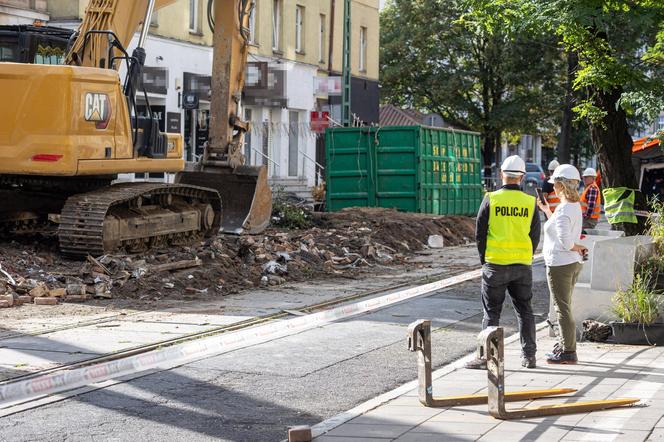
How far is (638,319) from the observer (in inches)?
451

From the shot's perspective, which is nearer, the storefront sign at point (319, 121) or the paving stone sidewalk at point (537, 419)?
the paving stone sidewalk at point (537, 419)

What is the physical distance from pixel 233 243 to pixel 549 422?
37.6ft

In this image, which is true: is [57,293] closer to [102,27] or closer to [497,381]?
[102,27]

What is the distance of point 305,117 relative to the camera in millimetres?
42938

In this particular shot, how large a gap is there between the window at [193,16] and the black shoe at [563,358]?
26679mm

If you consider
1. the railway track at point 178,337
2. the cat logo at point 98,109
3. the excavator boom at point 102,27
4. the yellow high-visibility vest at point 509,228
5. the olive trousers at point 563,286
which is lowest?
the railway track at point 178,337

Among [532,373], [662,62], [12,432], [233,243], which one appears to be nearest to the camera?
[12,432]

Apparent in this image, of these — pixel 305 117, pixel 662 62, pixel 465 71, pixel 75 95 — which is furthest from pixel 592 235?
pixel 465 71

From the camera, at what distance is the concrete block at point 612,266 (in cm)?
1180

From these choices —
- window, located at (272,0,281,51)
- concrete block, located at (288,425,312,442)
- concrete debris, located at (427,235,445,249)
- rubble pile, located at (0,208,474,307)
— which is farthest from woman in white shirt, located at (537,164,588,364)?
window, located at (272,0,281,51)

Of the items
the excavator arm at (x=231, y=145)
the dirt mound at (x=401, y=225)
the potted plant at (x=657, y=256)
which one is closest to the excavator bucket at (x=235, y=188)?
the excavator arm at (x=231, y=145)

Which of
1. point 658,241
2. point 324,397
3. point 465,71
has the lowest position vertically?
point 324,397

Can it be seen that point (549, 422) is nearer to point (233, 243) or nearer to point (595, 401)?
point (595, 401)

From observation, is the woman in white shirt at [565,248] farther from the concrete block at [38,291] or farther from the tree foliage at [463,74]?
the tree foliage at [463,74]
